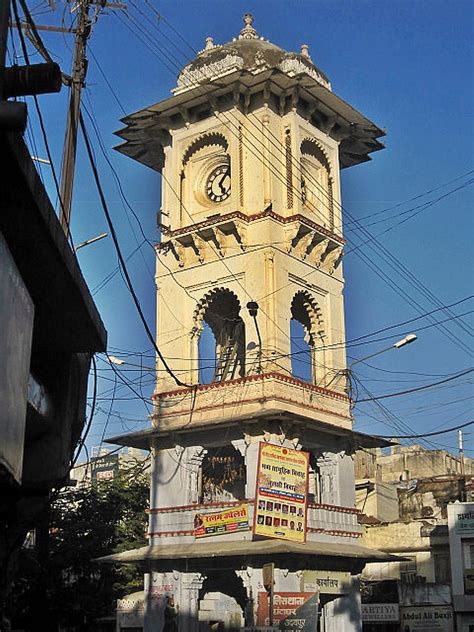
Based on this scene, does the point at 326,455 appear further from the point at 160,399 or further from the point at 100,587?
the point at 100,587

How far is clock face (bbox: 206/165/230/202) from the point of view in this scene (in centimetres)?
3403

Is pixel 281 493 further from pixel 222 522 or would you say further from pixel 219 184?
pixel 219 184

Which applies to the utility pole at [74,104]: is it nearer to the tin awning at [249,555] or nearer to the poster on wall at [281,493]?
the poster on wall at [281,493]

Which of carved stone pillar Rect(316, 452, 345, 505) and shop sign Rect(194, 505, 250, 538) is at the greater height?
carved stone pillar Rect(316, 452, 345, 505)

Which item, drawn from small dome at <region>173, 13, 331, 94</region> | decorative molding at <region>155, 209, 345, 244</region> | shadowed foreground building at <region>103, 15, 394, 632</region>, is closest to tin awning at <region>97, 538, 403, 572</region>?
shadowed foreground building at <region>103, 15, 394, 632</region>

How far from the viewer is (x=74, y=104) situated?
17.8 m

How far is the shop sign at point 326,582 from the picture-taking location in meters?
28.0

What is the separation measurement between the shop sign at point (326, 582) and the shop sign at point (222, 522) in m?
2.70

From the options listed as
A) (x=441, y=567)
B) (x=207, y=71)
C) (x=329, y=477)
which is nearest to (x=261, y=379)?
(x=329, y=477)

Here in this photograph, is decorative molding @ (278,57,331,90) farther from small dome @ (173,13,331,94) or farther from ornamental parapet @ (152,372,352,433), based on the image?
ornamental parapet @ (152,372,352,433)

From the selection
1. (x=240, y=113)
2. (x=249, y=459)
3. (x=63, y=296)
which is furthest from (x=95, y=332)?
(x=240, y=113)

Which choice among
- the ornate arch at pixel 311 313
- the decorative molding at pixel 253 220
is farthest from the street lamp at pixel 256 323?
the decorative molding at pixel 253 220

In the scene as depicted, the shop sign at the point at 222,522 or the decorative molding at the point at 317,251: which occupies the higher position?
the decorative molding at the point at 317,251

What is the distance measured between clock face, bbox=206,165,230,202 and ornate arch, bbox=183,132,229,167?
2.91 feet
